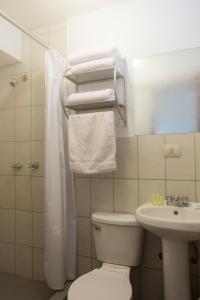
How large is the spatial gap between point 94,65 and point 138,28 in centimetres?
49

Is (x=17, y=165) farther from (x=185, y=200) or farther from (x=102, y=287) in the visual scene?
(x=185, y=200)

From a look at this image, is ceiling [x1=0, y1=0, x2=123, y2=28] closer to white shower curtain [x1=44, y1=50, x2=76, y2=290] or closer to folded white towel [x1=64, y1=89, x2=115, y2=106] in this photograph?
white shower curtain [x1=44, y1=50, x2=76, y2=290]

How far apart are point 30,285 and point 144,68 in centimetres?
201

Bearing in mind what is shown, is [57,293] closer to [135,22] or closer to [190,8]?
[135,22]

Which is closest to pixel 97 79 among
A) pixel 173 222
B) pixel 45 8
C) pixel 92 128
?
pixel 92 128

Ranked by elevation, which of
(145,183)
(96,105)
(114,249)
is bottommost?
(114,249)

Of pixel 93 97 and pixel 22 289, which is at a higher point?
pixel 93 97

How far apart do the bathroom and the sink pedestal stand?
29 mm

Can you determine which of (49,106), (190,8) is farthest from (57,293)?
(190,8)

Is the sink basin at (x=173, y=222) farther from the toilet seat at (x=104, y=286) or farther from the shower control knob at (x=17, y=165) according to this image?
the shower control knob at (x=17, y=165)

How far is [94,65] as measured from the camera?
1558mm

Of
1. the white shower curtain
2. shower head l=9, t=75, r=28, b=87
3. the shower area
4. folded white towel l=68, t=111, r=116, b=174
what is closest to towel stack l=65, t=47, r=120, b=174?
folded white towel l=68, t=111, r=116, b=174

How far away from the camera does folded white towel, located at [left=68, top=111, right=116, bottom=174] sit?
5.06 ft

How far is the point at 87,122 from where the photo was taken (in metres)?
1.60
